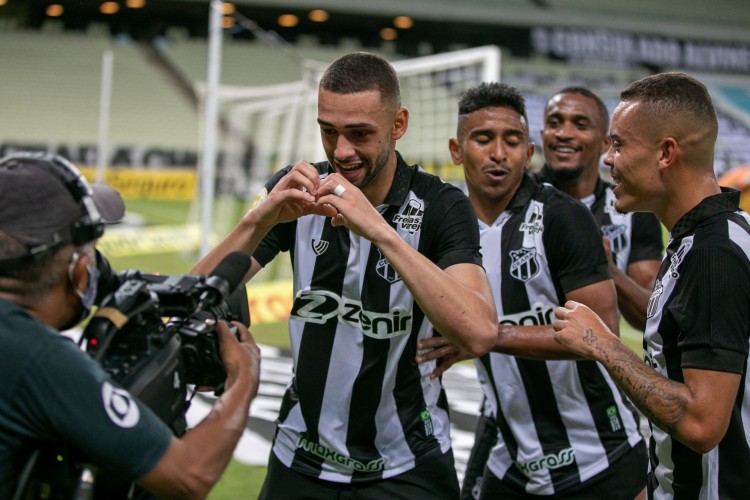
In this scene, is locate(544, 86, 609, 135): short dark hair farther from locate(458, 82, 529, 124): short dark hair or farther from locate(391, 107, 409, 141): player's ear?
locate(391, 107, 409, 141): player's ear

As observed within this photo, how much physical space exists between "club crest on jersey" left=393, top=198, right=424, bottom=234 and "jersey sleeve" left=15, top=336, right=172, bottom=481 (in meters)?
1.43

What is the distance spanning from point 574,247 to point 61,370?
232 cm

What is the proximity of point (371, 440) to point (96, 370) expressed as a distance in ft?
4.60

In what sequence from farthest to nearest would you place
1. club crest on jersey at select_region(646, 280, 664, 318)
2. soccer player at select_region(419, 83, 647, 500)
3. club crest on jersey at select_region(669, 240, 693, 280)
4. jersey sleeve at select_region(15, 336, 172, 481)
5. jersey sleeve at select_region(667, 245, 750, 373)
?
soccer player at select_region(419, 83, 647, 500)
club crest on jersey at select_region(646, 280, 664, 318)
club crest on jersey at select_region(669, 240, 693, 280)
jersey sleeve at select_region(667, 245, 750, 373)
jersey sleeve at select_region(15, 336, 172, 481)

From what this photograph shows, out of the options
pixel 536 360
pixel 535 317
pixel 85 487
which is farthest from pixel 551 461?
pixel 85 487

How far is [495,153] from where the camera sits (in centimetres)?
402

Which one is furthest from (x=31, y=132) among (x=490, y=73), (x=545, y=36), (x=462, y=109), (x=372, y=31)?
(x=462, y=109)

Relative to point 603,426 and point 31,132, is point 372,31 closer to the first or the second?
point 31,132

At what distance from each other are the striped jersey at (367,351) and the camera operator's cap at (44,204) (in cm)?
120

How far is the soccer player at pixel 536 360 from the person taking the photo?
3848 mm

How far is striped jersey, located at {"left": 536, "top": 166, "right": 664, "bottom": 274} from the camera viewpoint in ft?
15.8

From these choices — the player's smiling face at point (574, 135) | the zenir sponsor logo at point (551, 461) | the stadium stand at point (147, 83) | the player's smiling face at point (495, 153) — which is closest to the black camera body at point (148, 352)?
the player's smiling face at point (495, 153)

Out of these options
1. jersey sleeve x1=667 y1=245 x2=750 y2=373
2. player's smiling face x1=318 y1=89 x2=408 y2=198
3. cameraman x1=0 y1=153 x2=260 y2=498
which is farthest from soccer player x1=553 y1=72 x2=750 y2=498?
cameraman x1=0 y1=153 x2=260 y2=498

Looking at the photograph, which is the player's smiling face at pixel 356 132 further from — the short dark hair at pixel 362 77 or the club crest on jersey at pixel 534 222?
the club crest on jersey at pixel 534 222
